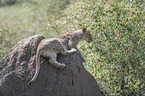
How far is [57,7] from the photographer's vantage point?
63.6 ft

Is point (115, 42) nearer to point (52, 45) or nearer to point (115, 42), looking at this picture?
point (115, 42)

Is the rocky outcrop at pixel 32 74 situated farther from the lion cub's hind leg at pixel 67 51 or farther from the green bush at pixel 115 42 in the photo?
the green bush at pixel 115 42

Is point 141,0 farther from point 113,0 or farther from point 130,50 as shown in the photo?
point 130,50

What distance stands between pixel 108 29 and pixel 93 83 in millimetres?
2353

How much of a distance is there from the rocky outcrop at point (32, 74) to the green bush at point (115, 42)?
2463 mm

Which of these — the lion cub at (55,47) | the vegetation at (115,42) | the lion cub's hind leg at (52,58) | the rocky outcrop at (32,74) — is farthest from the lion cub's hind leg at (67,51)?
the vegetation at (115,42)

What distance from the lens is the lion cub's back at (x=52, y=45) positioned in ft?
18.0

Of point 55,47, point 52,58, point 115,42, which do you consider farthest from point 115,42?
point 52,58

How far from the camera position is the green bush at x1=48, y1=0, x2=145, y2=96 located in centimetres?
777

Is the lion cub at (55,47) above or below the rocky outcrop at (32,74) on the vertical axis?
above

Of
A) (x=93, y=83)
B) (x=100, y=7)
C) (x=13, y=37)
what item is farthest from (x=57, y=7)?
(x=93, y=83)

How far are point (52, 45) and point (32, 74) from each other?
0.88 metres

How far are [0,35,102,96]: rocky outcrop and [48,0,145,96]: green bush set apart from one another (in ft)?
8.08

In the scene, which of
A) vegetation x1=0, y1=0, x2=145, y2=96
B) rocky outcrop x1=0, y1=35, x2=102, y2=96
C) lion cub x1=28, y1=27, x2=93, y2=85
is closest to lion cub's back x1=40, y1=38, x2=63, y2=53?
lion cub x1=28, y1=27, x2=93, y2=85
